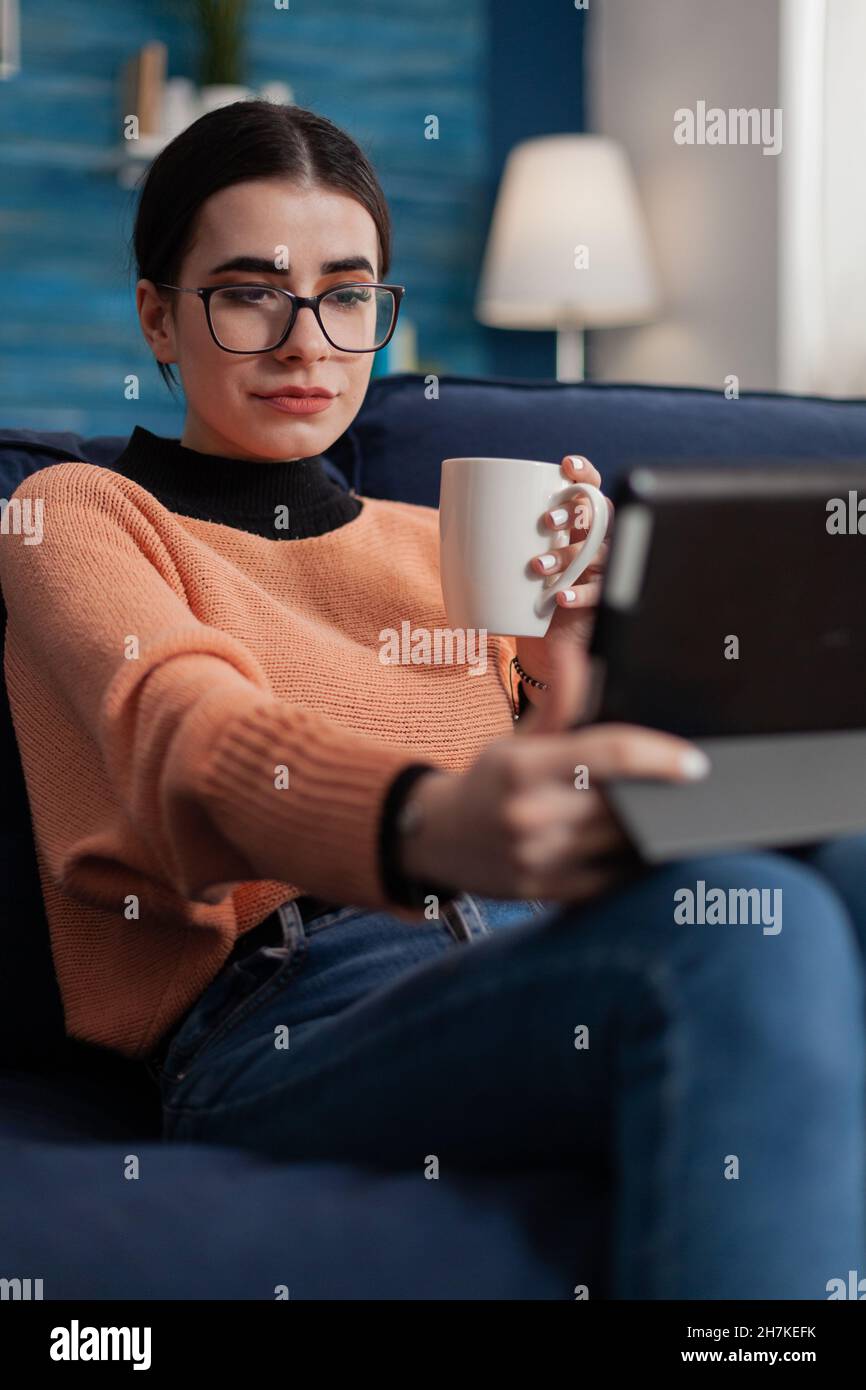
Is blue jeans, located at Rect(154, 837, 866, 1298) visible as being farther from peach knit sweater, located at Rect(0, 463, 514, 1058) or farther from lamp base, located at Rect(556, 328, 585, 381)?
lamp base, located at Rect(556, 328, 585, 381)

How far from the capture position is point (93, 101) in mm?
3309

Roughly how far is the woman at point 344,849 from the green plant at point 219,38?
2.32 meters

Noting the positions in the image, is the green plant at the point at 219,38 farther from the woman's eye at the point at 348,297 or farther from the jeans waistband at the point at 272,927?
the jeans waistband at the point at 272,927

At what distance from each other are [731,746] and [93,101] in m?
3.11

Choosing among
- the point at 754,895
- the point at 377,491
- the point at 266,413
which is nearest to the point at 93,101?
the point at 377,491

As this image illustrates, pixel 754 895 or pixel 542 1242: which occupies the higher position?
pixel 754 895

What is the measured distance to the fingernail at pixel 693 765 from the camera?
0.61m

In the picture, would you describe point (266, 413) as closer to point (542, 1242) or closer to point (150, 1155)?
point (150, 1155)

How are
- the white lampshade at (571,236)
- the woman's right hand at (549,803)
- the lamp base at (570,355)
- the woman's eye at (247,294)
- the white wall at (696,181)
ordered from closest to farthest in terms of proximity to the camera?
the woman's right hand at (549,803), the woman's eye at (247,294), the white wall at (696,181), the white lampshade at (571,236), the lamp base at (570,355)

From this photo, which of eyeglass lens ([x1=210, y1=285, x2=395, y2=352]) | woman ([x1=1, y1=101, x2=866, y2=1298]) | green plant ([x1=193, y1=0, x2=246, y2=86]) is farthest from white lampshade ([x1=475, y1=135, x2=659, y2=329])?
eyeglass lens ([x1=210, y1=285, x2=395, y2=352])

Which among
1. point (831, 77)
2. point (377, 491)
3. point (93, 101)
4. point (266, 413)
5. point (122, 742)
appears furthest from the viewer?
point (93, 101)

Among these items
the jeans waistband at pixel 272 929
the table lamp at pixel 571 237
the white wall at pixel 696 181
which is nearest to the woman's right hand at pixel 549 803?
the jeans waistband at pixel 272 929

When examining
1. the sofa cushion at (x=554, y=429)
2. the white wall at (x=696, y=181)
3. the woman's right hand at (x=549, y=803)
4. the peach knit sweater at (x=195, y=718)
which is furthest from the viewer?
the white wall at (x=696, y=181)
